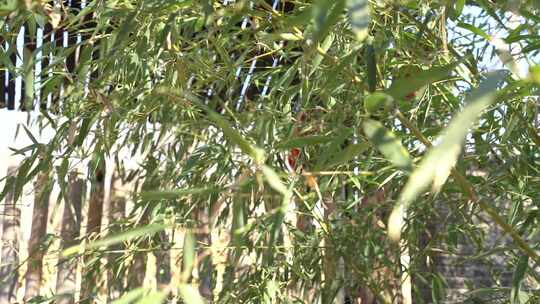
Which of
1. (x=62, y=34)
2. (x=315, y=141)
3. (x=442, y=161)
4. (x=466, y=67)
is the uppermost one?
(x=62, y=34)

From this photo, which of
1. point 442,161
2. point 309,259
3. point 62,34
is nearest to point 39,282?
point 62,34

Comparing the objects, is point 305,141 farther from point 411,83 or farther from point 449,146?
point 449,146

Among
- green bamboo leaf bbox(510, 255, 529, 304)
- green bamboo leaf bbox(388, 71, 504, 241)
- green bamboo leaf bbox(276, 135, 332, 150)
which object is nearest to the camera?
green bamboo leaf bbox(388, 71, 504, 241)

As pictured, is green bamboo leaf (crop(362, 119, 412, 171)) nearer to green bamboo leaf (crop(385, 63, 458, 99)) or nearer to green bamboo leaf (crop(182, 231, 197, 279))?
green bamboo leaf (crop(385, 63, 458, 99))

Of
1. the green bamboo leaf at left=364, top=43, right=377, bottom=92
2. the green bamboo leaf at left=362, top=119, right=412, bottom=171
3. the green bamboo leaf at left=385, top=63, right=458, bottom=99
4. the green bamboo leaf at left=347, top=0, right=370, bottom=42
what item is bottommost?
the green bamboo leaf at left=362, top=119, right=412, bottom=171

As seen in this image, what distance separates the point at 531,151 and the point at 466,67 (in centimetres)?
29

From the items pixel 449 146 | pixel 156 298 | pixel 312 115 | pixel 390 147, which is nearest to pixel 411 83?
pixel 390 147

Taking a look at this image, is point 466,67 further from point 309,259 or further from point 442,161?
point 442,161

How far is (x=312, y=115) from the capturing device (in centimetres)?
188

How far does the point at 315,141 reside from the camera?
3.61ft

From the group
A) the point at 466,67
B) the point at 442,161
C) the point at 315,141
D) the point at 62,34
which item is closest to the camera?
the point at 442,161

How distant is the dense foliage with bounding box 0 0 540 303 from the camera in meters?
0.97

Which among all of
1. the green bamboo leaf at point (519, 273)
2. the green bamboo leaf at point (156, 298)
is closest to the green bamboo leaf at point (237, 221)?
the green bamboo leaf at point (156, 298)

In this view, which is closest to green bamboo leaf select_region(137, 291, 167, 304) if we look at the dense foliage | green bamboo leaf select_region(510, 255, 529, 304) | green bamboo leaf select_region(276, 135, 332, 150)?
the dense foliage
